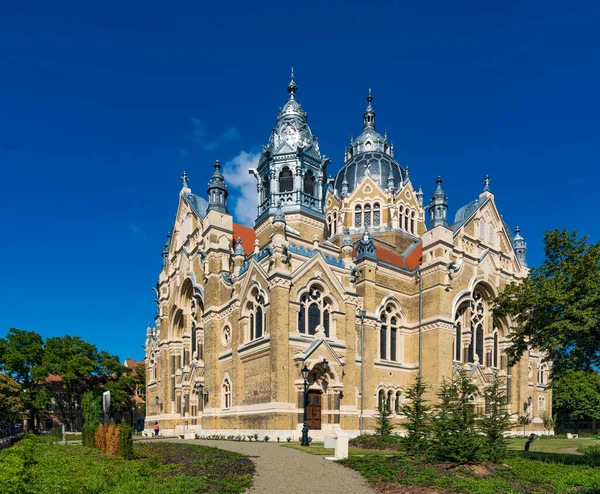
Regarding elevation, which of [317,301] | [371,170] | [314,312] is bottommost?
[314,312]

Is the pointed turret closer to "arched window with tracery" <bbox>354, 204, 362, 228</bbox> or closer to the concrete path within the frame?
"arched window with tracery" <bbox>354, 204, 362, 228</bbox>

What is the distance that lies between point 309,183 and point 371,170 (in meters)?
11.0

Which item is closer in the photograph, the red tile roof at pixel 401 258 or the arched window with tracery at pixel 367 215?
the red tile roof at pixel 401 258

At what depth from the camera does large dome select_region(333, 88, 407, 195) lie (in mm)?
44594

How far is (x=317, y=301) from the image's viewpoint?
28469mm

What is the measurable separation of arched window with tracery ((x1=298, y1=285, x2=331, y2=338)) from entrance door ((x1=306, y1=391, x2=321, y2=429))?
11.1 ft

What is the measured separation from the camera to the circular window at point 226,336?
31.2m

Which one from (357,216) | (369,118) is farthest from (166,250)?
(369,118)

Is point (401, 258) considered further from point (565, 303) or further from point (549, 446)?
point (565, 303)

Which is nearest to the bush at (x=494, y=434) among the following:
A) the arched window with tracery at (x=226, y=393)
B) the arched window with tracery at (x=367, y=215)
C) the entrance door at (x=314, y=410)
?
the entrance door at (x=314, y=410)

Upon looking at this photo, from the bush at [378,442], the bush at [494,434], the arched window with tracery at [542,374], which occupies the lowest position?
the arched window with tracery at [542,374]

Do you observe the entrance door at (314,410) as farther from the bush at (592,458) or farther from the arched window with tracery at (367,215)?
the arched window with tracery at (367,215)

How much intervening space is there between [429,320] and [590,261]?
52.9 ft

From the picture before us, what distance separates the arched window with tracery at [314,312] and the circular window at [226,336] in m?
5.92
